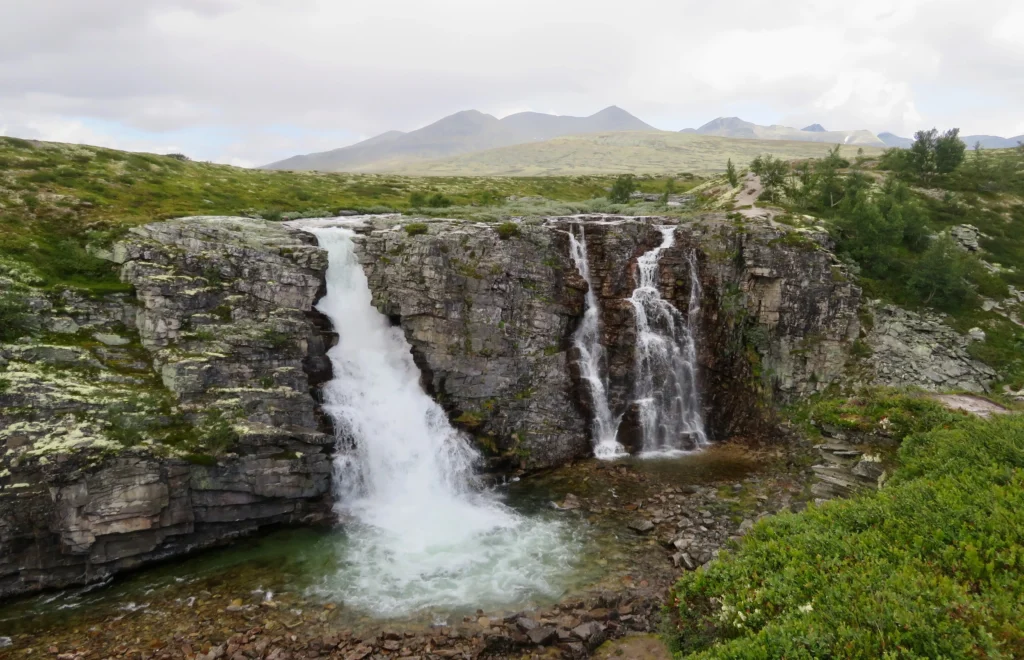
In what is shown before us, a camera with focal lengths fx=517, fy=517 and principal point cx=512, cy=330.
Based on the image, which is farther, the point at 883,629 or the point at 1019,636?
the point at 883,629

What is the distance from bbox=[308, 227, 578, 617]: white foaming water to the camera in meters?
25.2

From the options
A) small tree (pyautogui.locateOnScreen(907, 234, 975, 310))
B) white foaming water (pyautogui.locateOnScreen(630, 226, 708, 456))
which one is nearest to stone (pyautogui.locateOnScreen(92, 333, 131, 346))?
white foaming water (pyautogui.locateOnScreen(630, 226, 708, 456))

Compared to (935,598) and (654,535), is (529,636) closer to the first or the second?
(654,535)

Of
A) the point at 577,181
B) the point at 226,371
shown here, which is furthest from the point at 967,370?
the point at 577,181

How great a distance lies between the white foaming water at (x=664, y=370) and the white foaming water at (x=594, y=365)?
261 centimetres

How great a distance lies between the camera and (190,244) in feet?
122

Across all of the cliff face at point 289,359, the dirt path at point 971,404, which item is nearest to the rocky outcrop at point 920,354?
the cliff face at point 289,359

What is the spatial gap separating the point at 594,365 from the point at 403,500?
18.3 meters

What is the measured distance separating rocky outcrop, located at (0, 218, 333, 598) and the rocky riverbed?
81.8 inches

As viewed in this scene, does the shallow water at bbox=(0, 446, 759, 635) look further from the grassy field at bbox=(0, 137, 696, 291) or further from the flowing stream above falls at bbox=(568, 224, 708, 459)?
the grassy field at bbox=(0, 137, 696, 291)

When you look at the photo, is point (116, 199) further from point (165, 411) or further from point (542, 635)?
point (542, 635)

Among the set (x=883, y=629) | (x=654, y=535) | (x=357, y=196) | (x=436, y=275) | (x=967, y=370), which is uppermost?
(x=357, y=196)

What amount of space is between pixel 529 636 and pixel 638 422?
22.6m

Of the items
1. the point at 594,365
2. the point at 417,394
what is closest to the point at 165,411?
the point at 417,394
